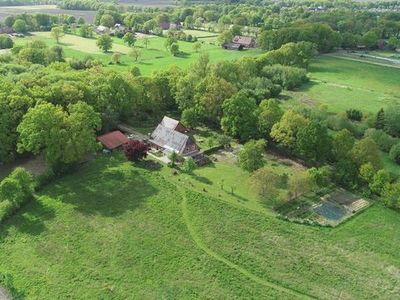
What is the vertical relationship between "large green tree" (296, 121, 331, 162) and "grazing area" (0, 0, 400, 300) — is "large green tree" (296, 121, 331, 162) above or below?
above

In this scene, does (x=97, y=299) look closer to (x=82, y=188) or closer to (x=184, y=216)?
(x=184, y=216)

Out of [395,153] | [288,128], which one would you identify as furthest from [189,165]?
[395,153]

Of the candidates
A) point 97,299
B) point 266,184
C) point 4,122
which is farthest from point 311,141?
point 4,122

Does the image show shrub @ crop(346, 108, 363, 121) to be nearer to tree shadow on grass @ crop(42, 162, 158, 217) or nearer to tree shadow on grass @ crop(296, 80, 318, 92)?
tree shadow on grass @ crop(296, 80, 318, 92)

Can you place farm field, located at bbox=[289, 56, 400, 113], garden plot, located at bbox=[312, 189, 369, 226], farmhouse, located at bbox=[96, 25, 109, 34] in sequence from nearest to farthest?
garden plot, located at bbox=[312, 189, 369, 226] → farm field, located at bbox=[289, 56, 400, 113] → farmhouse, located at bbox=[96, 25, 109, 34]

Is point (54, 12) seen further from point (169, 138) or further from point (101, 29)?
point (169, 138)

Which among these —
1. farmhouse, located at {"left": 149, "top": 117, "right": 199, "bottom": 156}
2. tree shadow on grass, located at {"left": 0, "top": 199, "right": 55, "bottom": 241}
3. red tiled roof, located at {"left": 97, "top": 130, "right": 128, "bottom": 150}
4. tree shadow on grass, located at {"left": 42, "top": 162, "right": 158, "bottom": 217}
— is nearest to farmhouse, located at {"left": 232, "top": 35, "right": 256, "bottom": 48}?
farmhouse, located at {"left": 149, "top": 117, "right": 199, "bottom": 156}
